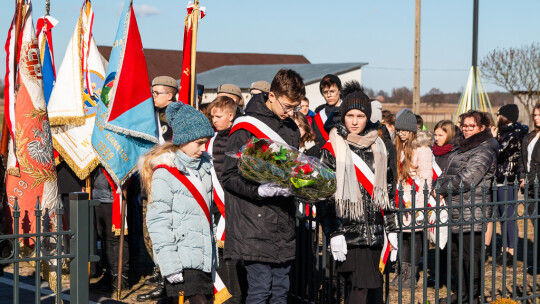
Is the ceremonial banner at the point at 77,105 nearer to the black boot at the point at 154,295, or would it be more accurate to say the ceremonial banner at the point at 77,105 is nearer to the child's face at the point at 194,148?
the black boot at the point at 154,295

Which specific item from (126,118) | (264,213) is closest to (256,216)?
(264,213)

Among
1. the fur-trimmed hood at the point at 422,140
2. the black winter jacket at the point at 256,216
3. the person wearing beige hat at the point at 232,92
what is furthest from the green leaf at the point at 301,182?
the person wearing beige hat at the point at 232,92

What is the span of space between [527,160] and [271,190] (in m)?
5.26

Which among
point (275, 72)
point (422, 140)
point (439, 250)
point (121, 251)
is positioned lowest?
point (121, 251)

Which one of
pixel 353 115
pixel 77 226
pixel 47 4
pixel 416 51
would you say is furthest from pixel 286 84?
pixel 416 51

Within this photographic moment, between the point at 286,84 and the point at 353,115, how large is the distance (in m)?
0.57

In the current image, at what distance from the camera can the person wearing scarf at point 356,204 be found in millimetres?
5188

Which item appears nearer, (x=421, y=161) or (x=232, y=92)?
(x=421, y=161)

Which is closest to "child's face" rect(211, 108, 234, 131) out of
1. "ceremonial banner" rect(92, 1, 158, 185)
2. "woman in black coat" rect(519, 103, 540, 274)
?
"ceremonial banner" rect(92, 1, 158, 185)

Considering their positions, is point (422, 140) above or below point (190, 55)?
below

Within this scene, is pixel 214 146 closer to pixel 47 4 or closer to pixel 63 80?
pixel 63 80

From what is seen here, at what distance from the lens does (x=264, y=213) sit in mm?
5094

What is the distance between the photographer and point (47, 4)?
8.75m

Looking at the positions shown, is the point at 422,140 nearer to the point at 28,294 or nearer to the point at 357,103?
the point at 357,103
